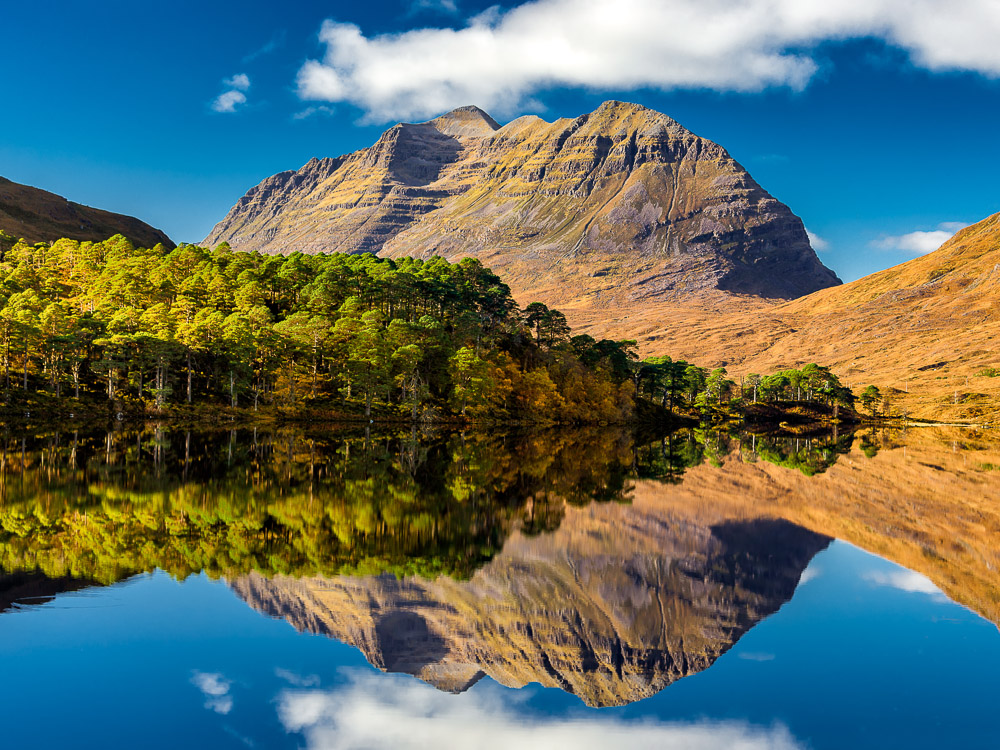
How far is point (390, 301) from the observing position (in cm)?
10325

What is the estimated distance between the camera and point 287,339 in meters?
88.2

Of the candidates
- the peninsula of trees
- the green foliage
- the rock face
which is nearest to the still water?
the rock face

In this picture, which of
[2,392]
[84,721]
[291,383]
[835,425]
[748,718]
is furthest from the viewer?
[835,425]

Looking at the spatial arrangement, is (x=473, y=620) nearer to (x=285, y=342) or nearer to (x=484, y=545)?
(x=484, y=545)

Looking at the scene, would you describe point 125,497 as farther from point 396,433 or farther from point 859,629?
point 396,433

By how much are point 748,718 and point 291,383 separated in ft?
268

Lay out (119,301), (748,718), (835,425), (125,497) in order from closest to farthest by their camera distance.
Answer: (748,718)
(125,497)
(119,301)
(835,425)

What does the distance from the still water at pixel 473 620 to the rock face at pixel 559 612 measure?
80 mm

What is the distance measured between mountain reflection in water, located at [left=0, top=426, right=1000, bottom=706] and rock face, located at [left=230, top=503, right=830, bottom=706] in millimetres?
58

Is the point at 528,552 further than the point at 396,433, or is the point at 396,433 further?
the point at 396,433

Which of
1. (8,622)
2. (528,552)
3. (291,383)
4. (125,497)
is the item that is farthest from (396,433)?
(8,622)

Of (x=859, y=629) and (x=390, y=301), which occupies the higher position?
(x=390, y=301)

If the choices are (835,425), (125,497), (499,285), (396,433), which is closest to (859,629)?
(125,497)

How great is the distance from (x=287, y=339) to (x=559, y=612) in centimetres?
7798
